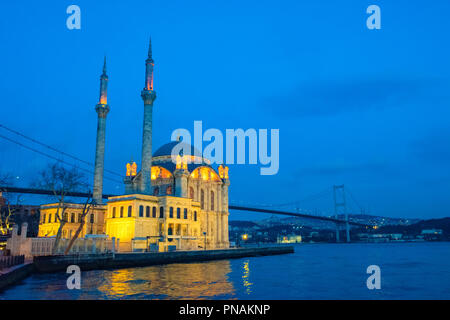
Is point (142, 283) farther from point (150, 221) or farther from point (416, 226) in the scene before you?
point (416, 226)

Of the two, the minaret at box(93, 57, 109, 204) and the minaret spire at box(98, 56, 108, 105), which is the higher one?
the minaret spire at box(98, 56, 108, 105)

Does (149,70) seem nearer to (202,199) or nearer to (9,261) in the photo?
(202,199)

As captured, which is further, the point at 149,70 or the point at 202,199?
the point at 202,199

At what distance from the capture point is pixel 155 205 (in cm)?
5041

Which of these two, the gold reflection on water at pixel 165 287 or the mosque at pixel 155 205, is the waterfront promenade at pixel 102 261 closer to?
the mosque at pixel 155 205

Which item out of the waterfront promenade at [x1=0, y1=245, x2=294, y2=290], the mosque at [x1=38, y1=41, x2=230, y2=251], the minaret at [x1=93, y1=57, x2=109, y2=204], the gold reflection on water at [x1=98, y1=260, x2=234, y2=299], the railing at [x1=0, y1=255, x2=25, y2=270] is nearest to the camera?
the gold reflection on water at [x1=98, y1=260, x2=234, y2=299]

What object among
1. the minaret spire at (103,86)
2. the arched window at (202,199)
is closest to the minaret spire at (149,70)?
the minaret spire at (103,86)

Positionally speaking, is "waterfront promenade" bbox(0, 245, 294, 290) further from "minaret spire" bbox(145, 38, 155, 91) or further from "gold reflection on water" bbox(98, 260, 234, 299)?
"minaret spire" bbox(145, 38, 155, 91)

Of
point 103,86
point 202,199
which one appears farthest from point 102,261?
point 103,86

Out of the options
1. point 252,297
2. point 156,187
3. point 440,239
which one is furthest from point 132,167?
point 440,239

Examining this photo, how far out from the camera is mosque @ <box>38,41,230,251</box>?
158ft

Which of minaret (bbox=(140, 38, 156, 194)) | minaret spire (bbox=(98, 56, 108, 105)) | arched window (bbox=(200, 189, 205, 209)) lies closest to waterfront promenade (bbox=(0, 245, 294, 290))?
arched window (bbox=(200, 189, 205, 209))

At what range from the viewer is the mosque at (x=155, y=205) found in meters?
48.2
